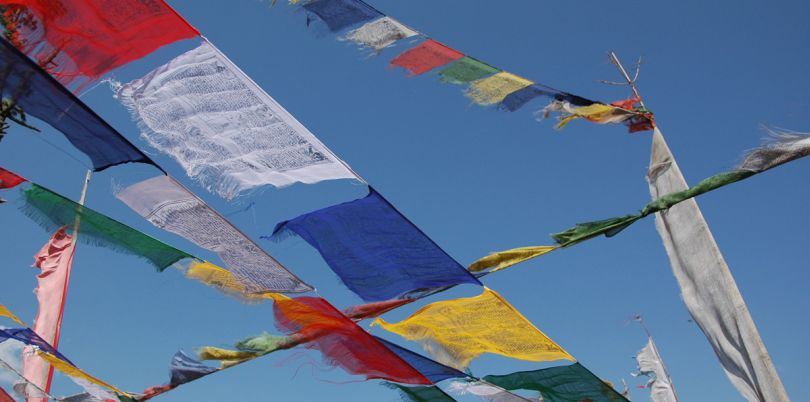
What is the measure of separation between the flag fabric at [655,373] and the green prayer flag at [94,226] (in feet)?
30.5

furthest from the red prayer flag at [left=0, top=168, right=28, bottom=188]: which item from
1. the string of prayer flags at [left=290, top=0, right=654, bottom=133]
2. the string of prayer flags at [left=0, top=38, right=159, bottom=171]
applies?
the string of prayer flags at [left=290, top=0, right=654, bottom=133]

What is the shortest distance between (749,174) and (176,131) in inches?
129

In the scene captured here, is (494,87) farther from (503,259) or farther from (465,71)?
(503,259)

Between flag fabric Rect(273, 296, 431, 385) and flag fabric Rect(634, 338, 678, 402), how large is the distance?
781 cm

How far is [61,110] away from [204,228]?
3.25ft

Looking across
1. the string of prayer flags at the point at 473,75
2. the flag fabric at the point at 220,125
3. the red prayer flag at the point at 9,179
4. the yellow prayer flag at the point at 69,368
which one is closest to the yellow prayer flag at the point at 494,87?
the string of prayer flags at the point at 473,75

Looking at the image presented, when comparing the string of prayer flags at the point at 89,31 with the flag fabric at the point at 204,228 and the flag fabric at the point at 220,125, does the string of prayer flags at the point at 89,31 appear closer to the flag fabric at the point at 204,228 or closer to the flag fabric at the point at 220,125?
the flag fabric at the point at 220,125

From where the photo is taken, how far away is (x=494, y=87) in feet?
14.9

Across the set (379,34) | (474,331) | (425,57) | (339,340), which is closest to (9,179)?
(339,340)

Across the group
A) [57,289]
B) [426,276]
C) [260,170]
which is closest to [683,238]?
[426,276]

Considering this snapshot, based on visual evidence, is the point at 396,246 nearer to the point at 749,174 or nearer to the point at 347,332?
the point at 347,332

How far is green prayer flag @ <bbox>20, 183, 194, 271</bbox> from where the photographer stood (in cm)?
425

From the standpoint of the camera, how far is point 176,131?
3441 mm

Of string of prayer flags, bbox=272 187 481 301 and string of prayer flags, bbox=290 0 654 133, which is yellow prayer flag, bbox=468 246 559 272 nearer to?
string of prayer flags, bbox=272 187 481 301
